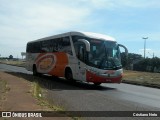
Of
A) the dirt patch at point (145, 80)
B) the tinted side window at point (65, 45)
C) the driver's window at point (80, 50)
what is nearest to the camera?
the driver's window at point (80, 50)

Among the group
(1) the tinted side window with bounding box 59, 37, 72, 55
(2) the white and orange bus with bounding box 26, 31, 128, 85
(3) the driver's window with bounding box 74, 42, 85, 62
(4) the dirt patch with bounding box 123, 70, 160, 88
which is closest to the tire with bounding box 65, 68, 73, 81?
(2) the white and orange bus with bounding box 26, 31, 128, 85

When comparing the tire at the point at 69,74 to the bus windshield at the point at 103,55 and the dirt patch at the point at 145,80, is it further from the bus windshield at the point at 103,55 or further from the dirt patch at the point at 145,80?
the dirt patch at the point at 145,80

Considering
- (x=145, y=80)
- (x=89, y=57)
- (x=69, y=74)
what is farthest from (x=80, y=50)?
(x=145, y=80)

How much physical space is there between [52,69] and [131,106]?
49.8 ft

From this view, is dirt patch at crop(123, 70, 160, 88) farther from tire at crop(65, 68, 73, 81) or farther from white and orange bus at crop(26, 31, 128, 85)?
tire at crop(65, 68, 73, 81)

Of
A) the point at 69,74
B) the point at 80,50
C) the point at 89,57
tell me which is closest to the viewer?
the point at 89,57

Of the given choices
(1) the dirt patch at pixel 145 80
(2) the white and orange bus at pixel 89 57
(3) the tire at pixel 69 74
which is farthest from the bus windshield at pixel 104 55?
(1) the dirt patch at pixel 145 80

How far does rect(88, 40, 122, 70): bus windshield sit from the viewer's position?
73.9 ft

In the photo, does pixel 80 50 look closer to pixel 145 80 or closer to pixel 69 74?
pixel 69 74

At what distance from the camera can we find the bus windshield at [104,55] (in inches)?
886

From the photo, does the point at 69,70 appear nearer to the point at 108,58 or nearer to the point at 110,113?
the point at 108,58

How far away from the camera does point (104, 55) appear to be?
22.6 metres

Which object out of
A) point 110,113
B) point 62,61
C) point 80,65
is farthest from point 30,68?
point 110,113

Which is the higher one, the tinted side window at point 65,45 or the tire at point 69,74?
the tinted side window at point 65,45
